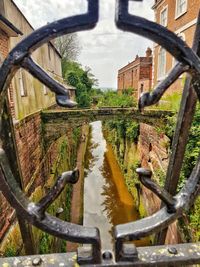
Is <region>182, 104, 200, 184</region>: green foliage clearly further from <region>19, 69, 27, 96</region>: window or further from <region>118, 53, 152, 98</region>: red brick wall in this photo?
<region>118, 53, 152, 98</region>: red brick wall

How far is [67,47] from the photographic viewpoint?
35.0 metres

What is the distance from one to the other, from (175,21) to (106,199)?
9895mm

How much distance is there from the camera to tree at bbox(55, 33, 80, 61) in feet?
114

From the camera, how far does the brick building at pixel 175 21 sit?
10.7 m

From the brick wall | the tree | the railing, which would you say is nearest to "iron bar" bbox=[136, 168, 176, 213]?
the railing

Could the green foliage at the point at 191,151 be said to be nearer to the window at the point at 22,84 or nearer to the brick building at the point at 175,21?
the brick building at the point at 175,21

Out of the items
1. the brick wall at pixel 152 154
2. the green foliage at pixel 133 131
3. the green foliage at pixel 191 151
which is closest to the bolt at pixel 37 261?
the green foliage at pixel 191 151

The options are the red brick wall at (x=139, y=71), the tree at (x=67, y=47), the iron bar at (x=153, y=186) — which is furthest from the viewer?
the tree at (x=67, y=47)

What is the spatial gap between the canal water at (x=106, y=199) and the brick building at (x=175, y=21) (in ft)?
19.2

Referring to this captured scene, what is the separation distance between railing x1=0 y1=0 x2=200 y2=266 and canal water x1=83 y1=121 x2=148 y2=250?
713 centimetres

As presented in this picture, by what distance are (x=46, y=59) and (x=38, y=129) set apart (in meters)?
6.79

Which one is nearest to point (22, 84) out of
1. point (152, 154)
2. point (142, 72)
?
point (152, 154)

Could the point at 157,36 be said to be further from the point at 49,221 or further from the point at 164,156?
the point at 164,156

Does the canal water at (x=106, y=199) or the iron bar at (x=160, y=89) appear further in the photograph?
the canal water at (x=106, y=199)
